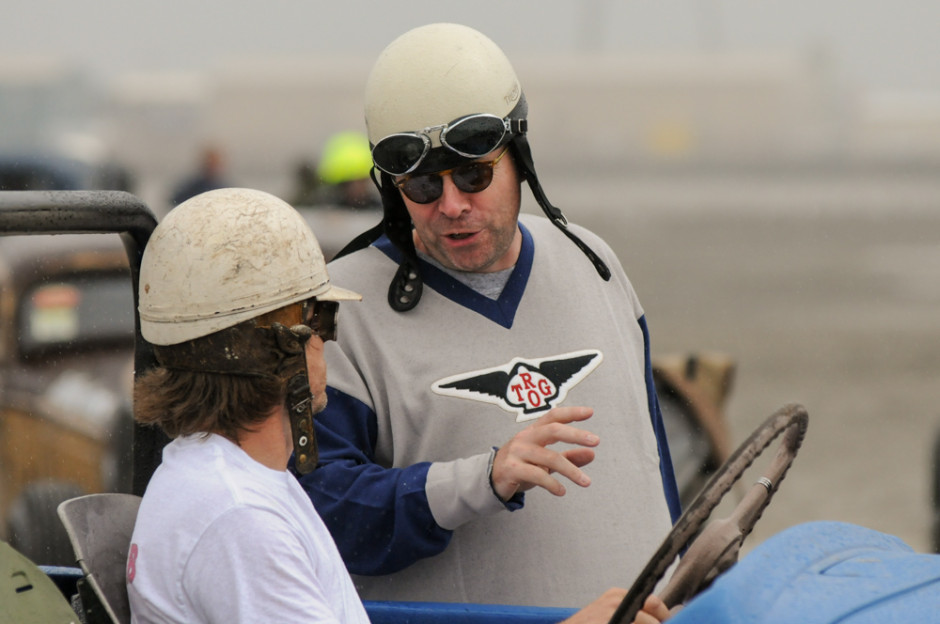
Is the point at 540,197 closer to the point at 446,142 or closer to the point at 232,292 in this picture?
the point at 446,142

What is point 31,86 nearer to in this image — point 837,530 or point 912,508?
point 912,508

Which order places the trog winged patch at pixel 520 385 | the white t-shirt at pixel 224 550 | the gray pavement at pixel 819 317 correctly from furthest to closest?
the gray pavement at pixel 819 317, the trog winged patch at pixel 520 385, the white t-shirt at pixel 224 550

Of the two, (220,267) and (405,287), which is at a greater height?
(220,267)

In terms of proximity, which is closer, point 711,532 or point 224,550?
point 224,550

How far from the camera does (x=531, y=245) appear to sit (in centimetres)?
269

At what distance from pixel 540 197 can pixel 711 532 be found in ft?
3.60

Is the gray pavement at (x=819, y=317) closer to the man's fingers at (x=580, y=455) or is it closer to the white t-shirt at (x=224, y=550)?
the man's fingers at (x=580, y=455)

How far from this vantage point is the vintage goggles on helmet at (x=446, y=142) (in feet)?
8.02

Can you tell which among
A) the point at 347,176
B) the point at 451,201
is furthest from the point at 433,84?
the point at 347,176

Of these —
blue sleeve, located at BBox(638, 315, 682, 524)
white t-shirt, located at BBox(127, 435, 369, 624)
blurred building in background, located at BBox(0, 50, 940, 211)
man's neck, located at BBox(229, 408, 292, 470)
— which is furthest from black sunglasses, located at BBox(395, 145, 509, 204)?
blurred building in background, located at BBox(0, 50, 940, 211)

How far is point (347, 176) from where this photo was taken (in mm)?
7730

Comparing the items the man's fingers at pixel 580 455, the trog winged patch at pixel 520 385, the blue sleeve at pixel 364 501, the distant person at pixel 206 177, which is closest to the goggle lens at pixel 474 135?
the trog winged patch at pixel 520 385

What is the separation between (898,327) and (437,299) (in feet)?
43.6

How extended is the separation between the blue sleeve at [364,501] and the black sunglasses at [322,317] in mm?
419
